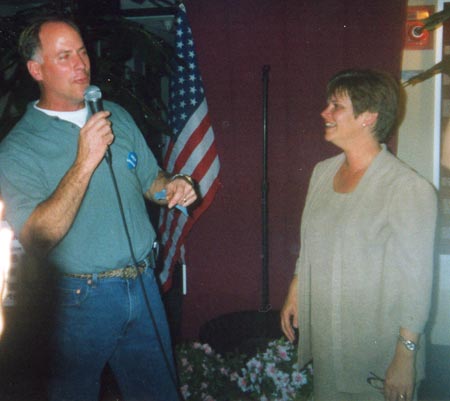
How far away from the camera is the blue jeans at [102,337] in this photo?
1.73m

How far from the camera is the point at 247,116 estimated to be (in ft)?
11.0

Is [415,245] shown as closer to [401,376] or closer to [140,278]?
[401,376]

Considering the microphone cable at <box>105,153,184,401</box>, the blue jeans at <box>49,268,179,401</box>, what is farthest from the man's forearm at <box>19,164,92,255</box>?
the blue jeans at <box>49,268,179,401</box>

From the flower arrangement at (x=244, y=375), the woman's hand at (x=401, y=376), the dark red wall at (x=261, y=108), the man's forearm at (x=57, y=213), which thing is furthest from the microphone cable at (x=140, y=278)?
the dark red wall at (x=261, y=108)

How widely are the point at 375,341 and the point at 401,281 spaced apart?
28 cm

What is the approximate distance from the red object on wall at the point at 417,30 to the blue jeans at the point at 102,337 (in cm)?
254

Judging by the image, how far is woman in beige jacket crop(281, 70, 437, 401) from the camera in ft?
5.21

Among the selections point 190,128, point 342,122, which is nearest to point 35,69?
point 342,122

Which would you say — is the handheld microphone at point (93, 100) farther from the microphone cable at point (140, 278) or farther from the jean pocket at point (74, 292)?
the jean pocket at point (74, 292)

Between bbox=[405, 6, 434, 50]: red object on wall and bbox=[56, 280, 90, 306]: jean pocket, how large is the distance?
2773 mm

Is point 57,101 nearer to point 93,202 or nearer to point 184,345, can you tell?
point 93,202

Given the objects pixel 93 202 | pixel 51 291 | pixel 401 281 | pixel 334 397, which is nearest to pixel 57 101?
pixel 93 202

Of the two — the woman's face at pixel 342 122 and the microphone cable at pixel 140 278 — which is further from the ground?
the woman's face at pixel 342 122

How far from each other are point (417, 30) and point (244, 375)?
8.55ft
